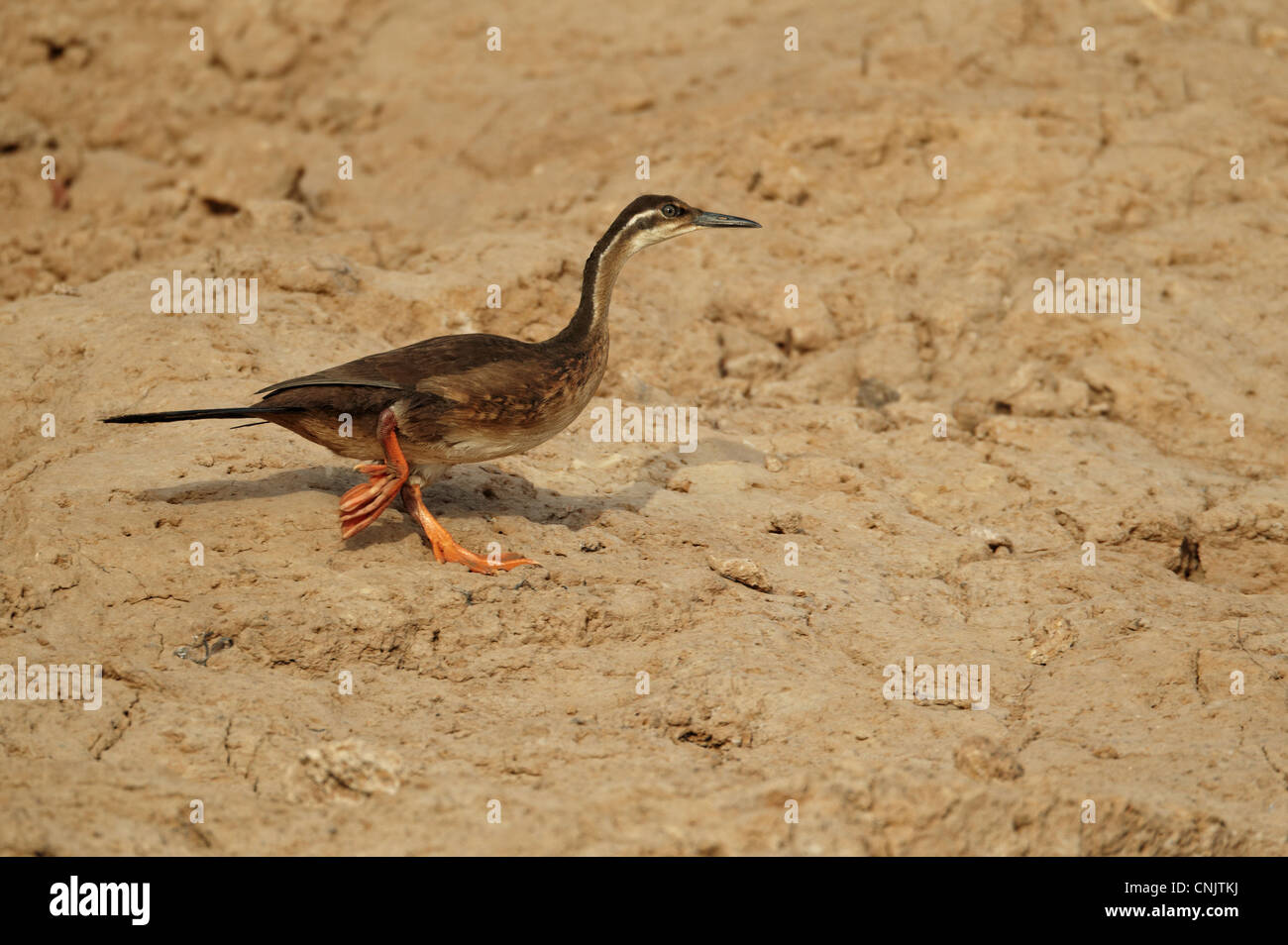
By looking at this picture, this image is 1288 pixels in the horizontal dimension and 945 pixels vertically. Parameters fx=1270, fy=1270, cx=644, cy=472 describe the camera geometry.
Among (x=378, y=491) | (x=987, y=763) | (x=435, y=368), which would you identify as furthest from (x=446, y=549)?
(x=987, y=763)

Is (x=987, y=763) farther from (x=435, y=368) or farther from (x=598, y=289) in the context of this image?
(x=598, y=289)

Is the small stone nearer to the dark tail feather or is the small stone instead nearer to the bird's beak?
the bird's beak

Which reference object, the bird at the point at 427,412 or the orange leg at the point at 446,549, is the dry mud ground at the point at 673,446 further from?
the bird at the point at 427,412

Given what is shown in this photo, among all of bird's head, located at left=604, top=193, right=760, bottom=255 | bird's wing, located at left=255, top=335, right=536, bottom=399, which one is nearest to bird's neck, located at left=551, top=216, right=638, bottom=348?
bird's head, located at left=604, top=193, right=760, bottom=255

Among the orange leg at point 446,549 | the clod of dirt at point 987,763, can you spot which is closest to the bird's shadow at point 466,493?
the orange leg at point 446,549

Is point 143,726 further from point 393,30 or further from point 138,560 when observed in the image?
point 393,30
